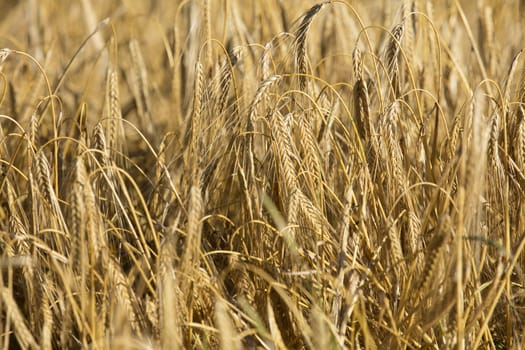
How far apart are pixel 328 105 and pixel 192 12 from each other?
1032 millimetres

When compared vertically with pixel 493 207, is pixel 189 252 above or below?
above

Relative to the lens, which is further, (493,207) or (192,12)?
(192,12)

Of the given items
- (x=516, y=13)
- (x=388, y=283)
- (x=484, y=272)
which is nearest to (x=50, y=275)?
(x=388, y=283)

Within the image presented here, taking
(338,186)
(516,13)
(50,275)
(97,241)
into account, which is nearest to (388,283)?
(338,186)

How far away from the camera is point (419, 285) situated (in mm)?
1146

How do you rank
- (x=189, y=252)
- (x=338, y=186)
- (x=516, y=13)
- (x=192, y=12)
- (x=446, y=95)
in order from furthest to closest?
1. (x=516, y=13)
2. (x=192, y=12)
3. (x=446, y=95)
4. (x=338, y=186)
5. (x=189, y=252)

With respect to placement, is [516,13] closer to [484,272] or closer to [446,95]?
[446,95]

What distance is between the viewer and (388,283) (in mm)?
1302

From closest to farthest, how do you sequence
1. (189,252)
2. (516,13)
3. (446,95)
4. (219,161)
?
(189,252)
(219,161)
(446,95)
(516,13)

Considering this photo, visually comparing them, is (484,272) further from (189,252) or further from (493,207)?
(189,252)

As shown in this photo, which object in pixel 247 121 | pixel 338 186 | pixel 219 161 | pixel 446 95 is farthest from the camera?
pixel 446 95

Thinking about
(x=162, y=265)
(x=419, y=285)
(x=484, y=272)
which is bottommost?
(x=484, y=272)

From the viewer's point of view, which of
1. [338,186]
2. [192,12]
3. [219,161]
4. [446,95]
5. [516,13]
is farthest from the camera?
[516,13]

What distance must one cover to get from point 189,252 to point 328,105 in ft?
2.01
